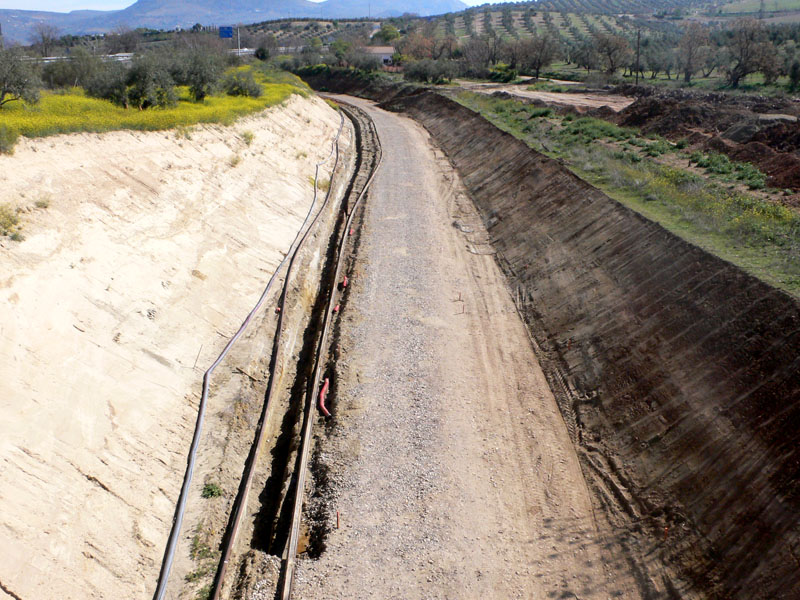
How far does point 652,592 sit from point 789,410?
4.14 meters

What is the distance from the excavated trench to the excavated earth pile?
0.03 metres

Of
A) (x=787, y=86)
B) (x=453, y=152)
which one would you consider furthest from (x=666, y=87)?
(x=453, y=152)

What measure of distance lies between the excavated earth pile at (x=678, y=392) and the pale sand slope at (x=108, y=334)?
9259 millimetres

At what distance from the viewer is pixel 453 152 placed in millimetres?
38969

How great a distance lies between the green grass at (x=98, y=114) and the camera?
688 inches

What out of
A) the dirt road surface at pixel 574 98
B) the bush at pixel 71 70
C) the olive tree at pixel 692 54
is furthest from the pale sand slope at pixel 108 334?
the olive tree at pixel 692 54

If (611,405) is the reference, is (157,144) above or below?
above

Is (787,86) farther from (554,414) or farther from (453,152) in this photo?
(554,414)

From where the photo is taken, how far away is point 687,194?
771 inches

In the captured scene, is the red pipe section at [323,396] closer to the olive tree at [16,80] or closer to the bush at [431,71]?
the olive tree at [16,80]

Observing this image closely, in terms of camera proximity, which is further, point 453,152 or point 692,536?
point 453,152

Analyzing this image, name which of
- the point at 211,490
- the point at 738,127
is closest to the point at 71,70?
the point at 211,490

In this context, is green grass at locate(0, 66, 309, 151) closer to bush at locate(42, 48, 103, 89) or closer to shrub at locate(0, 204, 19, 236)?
shrub at locate(0, 204, 19, 236)

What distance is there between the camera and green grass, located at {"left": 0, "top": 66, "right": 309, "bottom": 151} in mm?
17469
